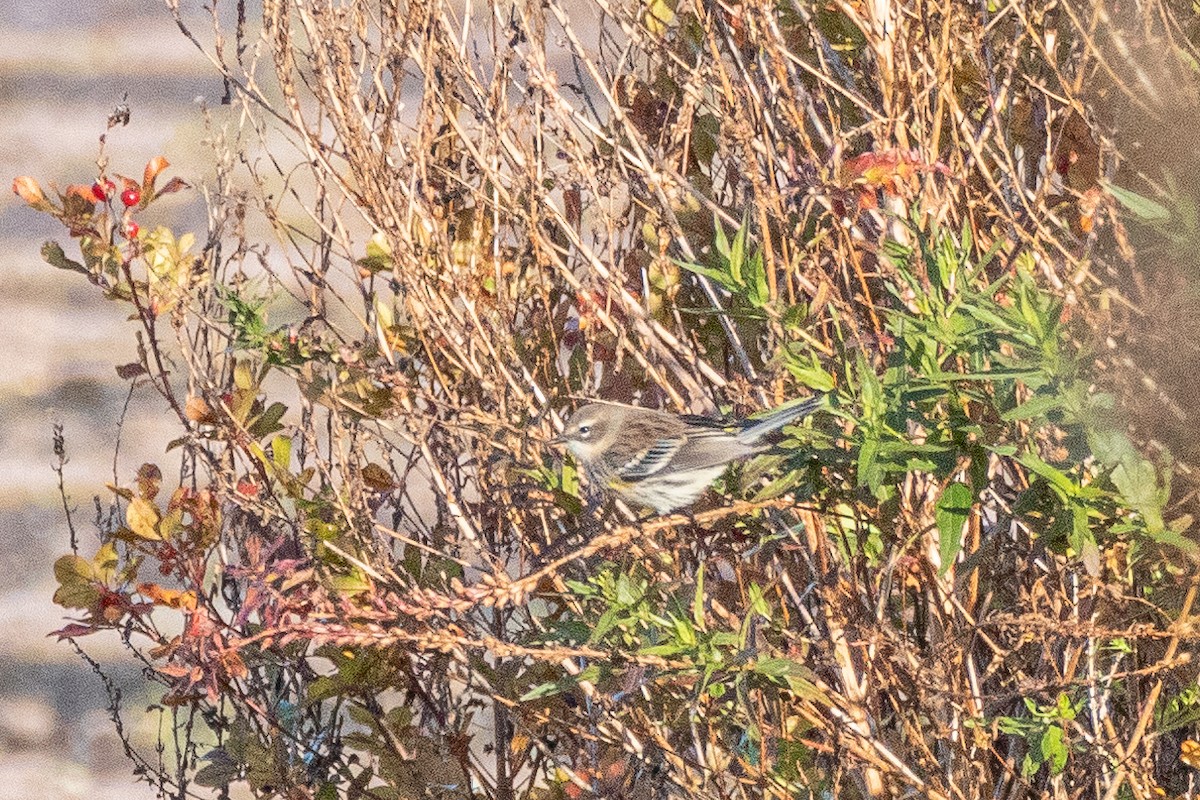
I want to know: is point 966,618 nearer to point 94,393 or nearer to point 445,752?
point 445,752

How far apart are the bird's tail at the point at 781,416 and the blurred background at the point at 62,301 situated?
7.55ft

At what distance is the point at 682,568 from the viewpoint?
250 cm

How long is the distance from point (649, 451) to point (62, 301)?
2.04 metres

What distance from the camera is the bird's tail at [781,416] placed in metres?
1.90

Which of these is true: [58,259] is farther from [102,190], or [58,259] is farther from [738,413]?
[738,413]

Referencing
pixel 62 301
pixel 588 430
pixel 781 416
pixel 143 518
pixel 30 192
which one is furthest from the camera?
pixel 62 301

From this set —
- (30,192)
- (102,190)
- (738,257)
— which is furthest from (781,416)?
(30,192)

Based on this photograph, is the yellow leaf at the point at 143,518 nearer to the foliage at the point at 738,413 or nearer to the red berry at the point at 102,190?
the foliage at the point at 738,413

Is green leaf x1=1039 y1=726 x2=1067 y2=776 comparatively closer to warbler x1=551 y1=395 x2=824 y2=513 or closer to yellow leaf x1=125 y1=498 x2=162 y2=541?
warbler x1=551 y1=395 x2=824 y2=513

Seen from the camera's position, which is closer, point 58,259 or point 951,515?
point 951,515

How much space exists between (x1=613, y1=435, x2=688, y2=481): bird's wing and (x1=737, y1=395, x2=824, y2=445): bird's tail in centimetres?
40

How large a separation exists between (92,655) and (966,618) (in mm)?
2650

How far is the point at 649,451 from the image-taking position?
2.56 meters

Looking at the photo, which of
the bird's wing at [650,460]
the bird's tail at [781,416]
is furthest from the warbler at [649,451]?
the bird's tail at [781,416]
